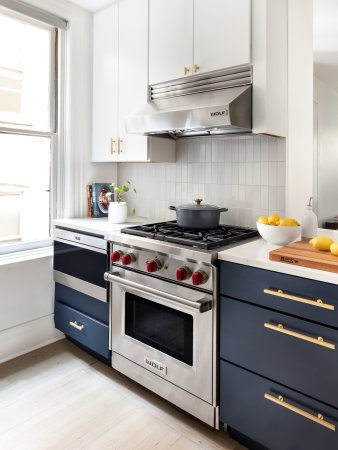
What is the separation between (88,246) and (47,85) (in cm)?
134

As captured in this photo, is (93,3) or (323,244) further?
(93,3)

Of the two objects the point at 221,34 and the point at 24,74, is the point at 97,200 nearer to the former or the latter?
the point at 24,74

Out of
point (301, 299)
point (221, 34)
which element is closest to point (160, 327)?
point (301, 299)

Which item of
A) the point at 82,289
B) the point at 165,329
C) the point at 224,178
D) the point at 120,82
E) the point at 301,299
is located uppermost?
the point at 120,82

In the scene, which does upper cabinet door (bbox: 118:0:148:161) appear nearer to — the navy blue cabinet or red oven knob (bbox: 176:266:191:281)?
red oven knob (bbox: 176:266:191:281)

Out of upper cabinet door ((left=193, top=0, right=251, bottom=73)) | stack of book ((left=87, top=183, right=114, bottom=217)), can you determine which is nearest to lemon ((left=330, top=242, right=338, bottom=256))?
upper cabinet door ((left=193, top=0, right=251, bottom=73))

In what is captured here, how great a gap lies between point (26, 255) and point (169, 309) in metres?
1.29

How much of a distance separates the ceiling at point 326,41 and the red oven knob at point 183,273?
4.43 ft

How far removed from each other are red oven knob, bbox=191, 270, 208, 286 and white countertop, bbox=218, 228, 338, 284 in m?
0.11


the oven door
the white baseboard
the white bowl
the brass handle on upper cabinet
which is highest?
the brass handle on upper cabinet

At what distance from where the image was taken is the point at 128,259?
6.42 feet

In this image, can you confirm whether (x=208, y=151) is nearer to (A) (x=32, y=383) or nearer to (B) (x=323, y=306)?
(B) (x=323, y=306)

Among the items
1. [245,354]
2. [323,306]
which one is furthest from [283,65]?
[245,354]

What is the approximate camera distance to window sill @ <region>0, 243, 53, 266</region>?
245 centimetres
